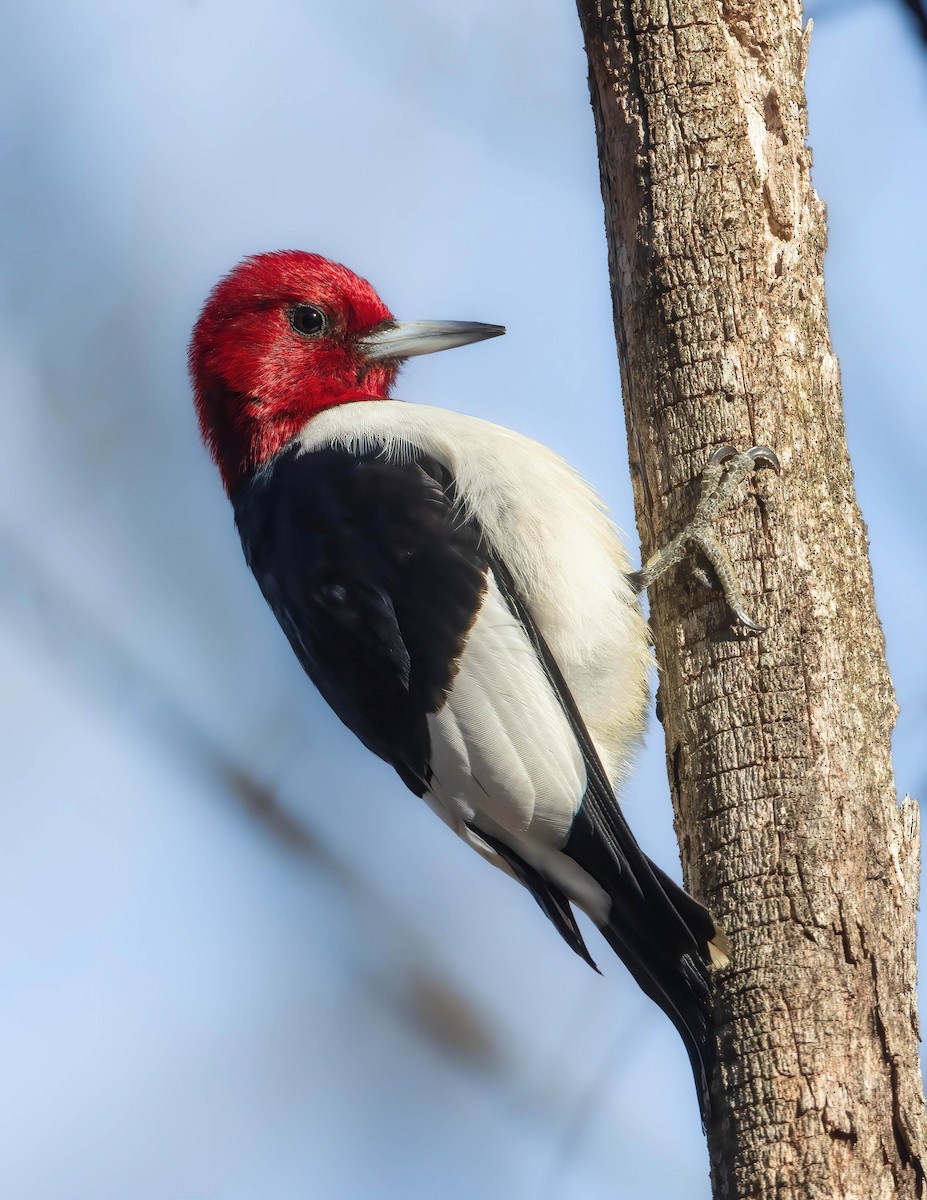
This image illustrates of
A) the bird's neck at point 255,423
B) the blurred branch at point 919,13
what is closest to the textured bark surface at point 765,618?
the blurred branch at point 919,13

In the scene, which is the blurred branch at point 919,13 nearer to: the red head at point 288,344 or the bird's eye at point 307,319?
the red head at point 288,344

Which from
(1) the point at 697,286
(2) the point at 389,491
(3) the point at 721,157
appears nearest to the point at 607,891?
(2) the point at 389,491

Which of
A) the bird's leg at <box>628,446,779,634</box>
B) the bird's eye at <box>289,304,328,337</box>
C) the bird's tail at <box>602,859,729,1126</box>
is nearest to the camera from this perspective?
the bird's tail at <box>602,859,729,1126</box>

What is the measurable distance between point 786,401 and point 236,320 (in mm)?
1663

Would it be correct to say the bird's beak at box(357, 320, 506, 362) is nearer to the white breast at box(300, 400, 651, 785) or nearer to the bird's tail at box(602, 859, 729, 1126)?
the white breast at box(300, 400, 651, 785)

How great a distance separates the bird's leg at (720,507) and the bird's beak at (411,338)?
44.5 inches

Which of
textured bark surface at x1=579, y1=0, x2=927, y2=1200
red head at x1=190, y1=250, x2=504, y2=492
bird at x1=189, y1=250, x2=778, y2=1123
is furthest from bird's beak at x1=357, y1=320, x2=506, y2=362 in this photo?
textured bark surface at x1=579, y1=0, x2=927, y2=1200

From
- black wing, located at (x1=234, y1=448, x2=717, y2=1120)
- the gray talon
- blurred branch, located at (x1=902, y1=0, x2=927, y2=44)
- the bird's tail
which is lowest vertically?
the bird's tail

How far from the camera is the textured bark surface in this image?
226cm

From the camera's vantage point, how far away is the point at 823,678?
8.34 ft

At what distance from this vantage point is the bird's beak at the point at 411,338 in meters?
3.70

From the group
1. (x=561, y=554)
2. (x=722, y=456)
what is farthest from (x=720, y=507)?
(x=561, y=554)

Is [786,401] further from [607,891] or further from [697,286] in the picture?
[607,891]

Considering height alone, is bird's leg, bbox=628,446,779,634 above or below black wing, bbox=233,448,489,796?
above
